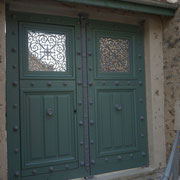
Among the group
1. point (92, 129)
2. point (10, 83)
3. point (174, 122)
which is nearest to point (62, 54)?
point (10, 83)

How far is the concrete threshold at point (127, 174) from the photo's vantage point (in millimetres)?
2799

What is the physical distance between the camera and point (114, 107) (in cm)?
297

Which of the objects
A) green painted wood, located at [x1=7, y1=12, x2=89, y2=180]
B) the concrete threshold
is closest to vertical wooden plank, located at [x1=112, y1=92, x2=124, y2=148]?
the concrete threshold

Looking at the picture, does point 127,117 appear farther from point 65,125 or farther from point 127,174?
point 65,125

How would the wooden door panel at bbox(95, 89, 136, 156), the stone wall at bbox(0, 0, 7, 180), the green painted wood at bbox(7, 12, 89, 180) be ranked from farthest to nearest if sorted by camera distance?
1. the wooden door panel at bbox(95, 89, 136, 156)
2. the green painted wood at bbox(7, 12, 89, 180)
3. the stone wall at bbox(0, 0, 7, 180)

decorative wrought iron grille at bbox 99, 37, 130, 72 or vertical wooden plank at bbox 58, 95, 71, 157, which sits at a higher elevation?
decorative wrought iron grille at bbox 99, 37, 130, 72

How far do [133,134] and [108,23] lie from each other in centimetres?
163

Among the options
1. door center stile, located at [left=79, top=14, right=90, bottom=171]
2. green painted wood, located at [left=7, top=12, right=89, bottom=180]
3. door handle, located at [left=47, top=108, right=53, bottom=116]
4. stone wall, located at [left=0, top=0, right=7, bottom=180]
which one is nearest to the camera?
stone wall, located at [left=0, top=0, right=7, bottom=180]

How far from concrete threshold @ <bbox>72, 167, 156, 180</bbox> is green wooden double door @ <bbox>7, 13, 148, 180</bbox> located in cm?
7

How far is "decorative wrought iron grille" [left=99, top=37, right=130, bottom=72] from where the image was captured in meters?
2.97

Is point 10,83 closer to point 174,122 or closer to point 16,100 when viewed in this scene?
point 16,100

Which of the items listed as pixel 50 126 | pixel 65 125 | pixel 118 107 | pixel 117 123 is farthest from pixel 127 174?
pixel 50 126

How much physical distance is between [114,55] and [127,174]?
165 cm

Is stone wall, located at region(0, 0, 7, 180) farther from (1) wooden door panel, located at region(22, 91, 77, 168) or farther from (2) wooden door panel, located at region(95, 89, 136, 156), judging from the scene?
(2) wooden door panel, located at region(95, 89, 136, 156)
